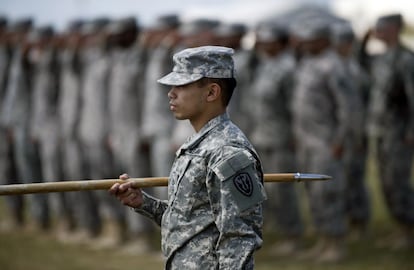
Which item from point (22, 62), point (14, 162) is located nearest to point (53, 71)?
point (22, 62)

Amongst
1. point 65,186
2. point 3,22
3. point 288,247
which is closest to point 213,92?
point 65,186

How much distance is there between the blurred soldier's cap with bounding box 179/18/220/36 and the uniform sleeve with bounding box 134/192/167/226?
17.3 ft

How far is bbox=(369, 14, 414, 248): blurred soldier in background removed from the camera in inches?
384

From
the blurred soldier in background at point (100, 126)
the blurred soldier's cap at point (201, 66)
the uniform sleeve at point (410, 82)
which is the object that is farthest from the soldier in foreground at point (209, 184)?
the blurred soldier in background at point (100, 126)

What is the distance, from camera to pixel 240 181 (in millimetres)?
4020

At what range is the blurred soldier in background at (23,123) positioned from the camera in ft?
38.3

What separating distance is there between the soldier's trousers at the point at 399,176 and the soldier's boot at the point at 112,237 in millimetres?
2646

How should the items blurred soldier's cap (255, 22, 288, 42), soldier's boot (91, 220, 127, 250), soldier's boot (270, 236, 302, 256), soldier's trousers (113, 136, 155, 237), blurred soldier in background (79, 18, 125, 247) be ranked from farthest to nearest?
blurred soldier in background (79, 18, 125, 247)
soldier's boot (91, 220, 127, 250)
soldier's trousers (113, 136, 155, 237)
blurred soldier's cap (255, 22, 288, 42)
soldier's boot (270, 236, 302, 256)

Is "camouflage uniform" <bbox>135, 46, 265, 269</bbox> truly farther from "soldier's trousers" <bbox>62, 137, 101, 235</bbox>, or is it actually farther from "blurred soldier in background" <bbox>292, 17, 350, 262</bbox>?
"soldier's trousers" <bbox>62, 137, 101, 235</bbox>

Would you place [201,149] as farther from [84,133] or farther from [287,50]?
[84,133]

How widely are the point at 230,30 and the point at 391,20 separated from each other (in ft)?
4.80

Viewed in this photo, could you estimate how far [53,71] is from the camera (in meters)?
11.5

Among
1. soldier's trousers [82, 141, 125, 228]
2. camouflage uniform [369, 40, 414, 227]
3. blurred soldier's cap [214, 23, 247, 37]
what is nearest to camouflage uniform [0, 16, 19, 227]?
soldier's trousers [82, 141, 125, 228]

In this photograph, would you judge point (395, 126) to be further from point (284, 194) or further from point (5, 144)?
point (5, 144)
